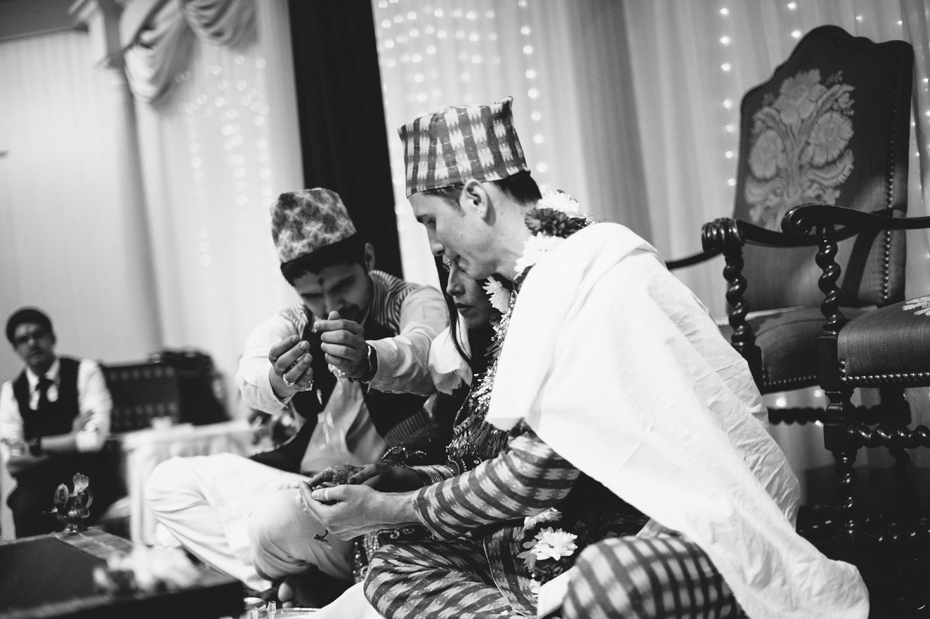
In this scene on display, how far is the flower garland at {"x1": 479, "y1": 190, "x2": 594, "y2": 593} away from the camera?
4.58 ft

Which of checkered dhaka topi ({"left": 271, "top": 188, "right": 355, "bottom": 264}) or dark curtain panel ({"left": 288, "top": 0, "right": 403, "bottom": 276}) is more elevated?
dark curtain panel ({"left": 288, "top": 0, "right": 403, "bottom": 276})

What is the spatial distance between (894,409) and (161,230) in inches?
186

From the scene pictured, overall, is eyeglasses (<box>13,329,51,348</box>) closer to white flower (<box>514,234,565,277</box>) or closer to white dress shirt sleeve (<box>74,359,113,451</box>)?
white dress shirt sleeve (<box>74,359,113,451</box>)

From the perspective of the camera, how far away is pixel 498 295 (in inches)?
67.0

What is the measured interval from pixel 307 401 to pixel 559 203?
1.22 metres

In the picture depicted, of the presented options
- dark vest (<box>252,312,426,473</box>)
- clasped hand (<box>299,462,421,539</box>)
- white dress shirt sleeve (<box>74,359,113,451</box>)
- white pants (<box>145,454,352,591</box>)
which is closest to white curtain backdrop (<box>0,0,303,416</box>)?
white dress shirt sleeve (<box>74,359,113,451</box>)

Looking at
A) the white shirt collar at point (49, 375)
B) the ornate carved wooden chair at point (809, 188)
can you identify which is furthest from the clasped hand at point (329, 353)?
the white shirt collar at point (49, 375)

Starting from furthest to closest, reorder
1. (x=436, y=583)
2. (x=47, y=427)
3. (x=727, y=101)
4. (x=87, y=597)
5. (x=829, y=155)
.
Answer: (x=47, y=427) → (x=727, y=101) → (x=829, y=155) → (x=436, y=583) → (x=87, y=597)

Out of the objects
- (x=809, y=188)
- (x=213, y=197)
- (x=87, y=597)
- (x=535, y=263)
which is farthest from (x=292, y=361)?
(x=213, y=197)

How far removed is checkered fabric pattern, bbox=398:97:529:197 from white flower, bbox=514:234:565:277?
174mm

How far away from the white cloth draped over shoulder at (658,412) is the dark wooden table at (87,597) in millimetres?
458

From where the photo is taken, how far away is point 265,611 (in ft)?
6.05

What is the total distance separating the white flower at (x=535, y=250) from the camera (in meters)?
1.44

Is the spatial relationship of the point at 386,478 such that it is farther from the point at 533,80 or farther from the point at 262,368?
the point at 533,80
